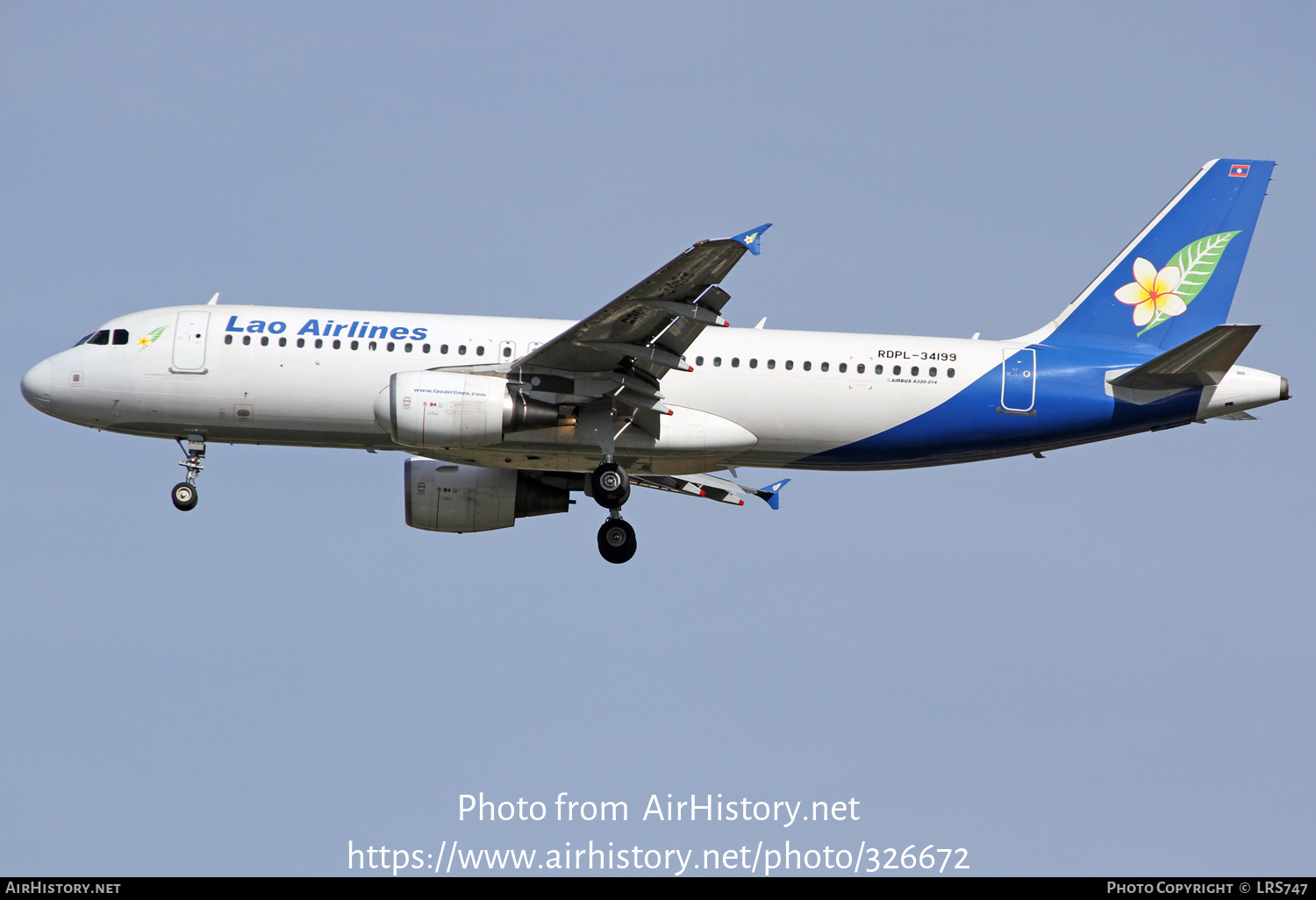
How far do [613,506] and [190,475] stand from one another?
9.02 m

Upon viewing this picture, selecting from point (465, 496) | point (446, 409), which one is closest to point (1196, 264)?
point (446, 409)

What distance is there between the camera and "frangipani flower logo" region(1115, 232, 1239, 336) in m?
31.5

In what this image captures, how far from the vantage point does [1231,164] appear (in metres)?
32.2

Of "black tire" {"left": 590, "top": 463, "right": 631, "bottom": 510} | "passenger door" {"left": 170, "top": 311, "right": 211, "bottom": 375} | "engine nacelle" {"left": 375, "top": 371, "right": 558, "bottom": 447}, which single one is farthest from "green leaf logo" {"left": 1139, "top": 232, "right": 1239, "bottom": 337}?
"passenger door" {"left": 170, "top": 311, "right": 211, "bottom": 375}

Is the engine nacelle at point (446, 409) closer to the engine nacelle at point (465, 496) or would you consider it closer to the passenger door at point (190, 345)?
the passenger door at point (190, 345)

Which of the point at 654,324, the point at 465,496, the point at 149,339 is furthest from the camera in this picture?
the point at 465,496

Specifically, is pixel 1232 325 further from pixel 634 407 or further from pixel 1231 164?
pixel 634 407

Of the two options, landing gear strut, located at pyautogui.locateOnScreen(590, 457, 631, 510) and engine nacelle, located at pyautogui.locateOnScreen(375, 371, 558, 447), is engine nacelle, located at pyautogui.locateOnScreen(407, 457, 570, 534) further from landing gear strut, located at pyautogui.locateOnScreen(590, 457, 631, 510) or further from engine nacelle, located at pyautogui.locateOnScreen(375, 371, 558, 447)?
engine nacelle, located at pyautogui.locateOnScreen(375, 371, 558, 447)

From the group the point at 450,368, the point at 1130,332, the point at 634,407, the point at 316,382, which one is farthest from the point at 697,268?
the point at 1130,332

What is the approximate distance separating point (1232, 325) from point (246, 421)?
19468 millimetres

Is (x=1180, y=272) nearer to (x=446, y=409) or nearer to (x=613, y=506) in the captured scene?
(x=613, y=506)

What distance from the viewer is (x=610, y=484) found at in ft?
97.5

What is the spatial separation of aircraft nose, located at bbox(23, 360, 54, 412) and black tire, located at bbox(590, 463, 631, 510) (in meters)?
11.7

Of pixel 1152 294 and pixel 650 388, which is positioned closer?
pixel 650 388
